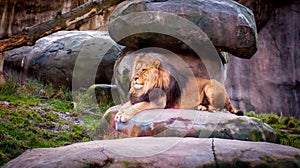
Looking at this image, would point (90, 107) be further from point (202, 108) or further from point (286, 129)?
point (286, 129)

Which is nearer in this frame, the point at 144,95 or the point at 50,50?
the point at 144,95

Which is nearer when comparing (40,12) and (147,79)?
(147,79)

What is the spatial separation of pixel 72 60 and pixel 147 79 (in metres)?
4.36

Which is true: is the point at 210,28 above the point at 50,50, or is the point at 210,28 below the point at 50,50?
above

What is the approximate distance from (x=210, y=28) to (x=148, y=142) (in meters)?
2.59

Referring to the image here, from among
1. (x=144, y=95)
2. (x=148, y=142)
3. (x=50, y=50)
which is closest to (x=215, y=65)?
(x=144, y=95)

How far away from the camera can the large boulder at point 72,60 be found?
30.1ft

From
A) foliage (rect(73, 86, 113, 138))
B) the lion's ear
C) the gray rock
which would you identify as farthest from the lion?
the gray rock

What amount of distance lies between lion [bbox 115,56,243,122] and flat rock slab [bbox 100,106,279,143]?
17 cm

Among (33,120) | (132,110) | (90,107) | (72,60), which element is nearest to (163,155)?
(132,110)

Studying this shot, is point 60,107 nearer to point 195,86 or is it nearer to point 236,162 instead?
point 195,86

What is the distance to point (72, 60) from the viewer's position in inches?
372

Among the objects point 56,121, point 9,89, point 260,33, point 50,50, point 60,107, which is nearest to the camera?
point 56,121

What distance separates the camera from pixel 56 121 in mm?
6590
